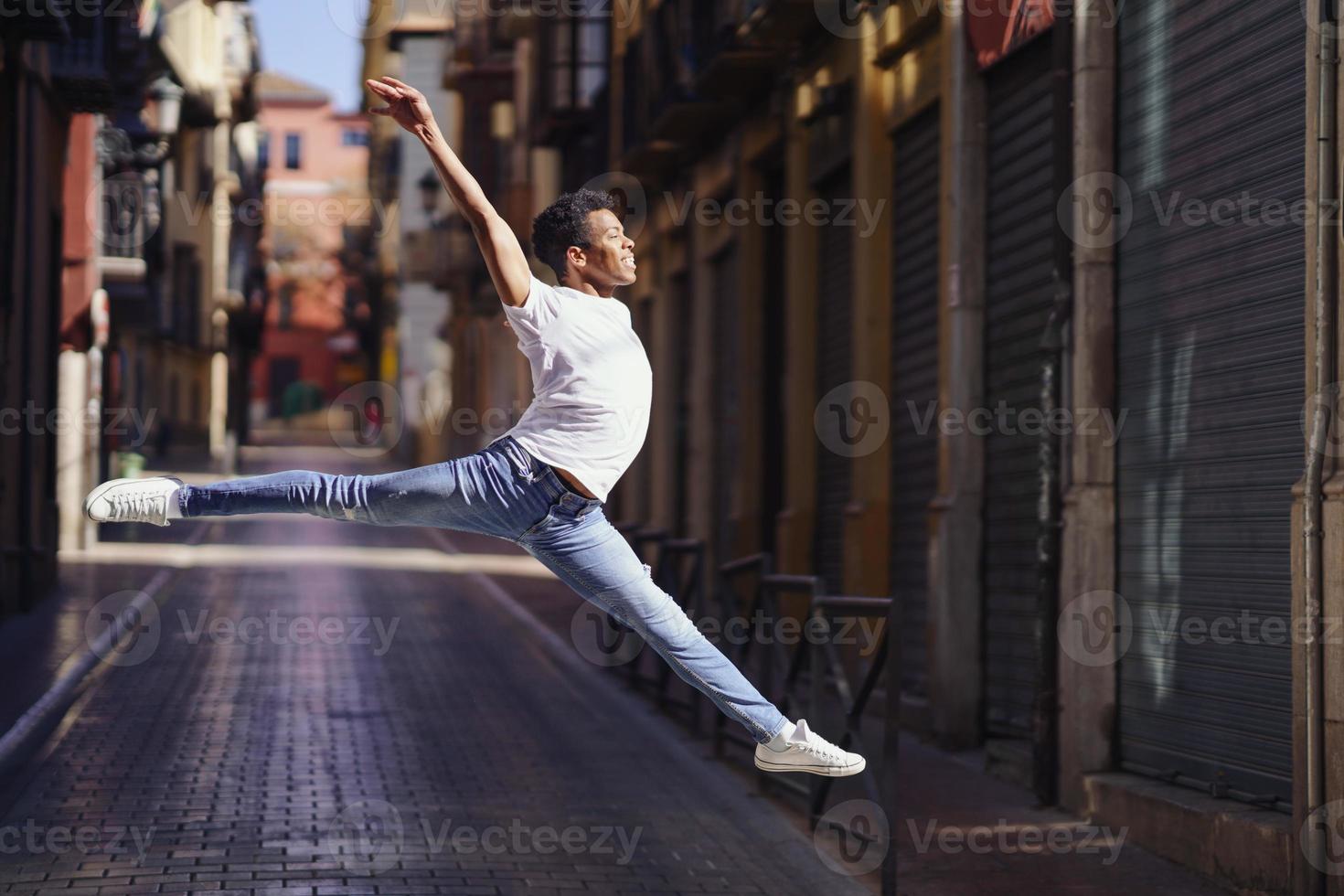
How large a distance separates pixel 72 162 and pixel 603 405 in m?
18.9

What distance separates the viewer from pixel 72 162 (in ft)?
73.9

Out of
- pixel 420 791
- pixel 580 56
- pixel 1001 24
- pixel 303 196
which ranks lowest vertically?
pixel 420 791

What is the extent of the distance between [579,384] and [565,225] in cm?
47

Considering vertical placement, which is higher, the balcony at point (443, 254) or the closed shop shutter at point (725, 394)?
the balcony at point (443, 254)

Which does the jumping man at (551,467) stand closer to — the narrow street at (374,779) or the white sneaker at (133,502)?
the white sneaker at (133,502)

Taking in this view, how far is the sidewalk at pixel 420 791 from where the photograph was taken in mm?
7836

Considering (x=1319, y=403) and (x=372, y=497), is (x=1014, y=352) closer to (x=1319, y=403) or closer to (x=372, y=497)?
(x=1319, y=403)

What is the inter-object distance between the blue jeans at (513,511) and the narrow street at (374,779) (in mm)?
2392

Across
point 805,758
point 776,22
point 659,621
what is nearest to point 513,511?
point 659,621

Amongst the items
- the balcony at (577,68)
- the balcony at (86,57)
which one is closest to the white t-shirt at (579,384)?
the balcony at (86,57)

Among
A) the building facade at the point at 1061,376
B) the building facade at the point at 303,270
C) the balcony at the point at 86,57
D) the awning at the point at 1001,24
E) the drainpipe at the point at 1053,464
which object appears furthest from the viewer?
the building facade at the point at 303,270

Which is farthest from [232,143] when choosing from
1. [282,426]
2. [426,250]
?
[282,426]

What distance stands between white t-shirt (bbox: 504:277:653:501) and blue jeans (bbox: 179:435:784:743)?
7cm

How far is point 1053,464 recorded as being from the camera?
10094mm
